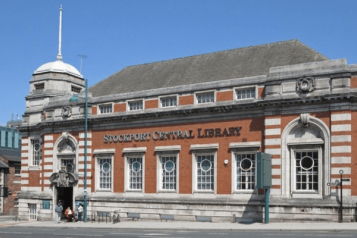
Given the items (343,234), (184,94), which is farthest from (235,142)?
(343,234)

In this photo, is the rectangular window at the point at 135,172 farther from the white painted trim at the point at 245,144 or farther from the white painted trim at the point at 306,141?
the white painted trim at the point at 306,141

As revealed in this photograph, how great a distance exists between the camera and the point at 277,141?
32.5 m

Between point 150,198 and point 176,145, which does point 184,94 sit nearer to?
point 176,145

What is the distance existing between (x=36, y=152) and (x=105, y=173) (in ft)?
30.2

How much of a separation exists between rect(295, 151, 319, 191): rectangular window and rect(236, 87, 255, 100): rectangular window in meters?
4.99

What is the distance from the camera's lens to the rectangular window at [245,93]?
3428 centimetres

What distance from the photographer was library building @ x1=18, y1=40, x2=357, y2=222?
31.0m

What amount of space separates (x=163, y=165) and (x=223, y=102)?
22.0 ft

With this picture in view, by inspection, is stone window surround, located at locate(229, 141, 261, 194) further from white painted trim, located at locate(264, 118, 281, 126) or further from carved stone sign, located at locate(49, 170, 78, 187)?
carved stone sign, located at locate(49, 170, 78, 187)

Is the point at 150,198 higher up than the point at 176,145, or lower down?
lower down

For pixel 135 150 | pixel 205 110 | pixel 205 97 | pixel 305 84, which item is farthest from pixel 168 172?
pixel 305 84

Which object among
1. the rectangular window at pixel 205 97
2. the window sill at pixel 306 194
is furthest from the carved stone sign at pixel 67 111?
the window sill at pixel 306 194

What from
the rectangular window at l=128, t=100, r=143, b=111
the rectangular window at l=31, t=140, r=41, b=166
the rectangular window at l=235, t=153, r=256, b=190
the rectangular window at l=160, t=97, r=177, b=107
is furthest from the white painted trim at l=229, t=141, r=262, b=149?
the rectangular window at l=31, t=140, r=41, b=166

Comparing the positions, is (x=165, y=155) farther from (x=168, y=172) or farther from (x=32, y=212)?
(x=32, y=212)
